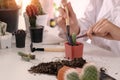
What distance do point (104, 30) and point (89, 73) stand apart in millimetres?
451

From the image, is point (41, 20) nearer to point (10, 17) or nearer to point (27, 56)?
point (10, 17)

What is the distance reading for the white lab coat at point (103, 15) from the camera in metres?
1.12

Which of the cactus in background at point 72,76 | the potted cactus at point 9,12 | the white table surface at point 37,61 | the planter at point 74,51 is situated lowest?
the white table surface at point 37,61

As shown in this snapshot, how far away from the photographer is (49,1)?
172 cm

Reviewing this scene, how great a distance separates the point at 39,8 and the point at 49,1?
2.01ft

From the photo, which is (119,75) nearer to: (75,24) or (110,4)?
(75,24)

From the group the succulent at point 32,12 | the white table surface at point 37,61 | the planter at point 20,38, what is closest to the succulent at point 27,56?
the white table surface at point 37,61

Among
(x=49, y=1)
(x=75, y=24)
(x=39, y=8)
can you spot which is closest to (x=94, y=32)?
(x=75, y=24)

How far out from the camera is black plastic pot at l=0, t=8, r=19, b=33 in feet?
3.45

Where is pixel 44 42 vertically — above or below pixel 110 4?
below

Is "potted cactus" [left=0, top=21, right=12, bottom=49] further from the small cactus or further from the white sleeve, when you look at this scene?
the small cactus

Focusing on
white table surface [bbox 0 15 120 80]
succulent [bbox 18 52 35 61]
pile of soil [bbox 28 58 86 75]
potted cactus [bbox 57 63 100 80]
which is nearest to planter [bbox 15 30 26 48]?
white table surface [bbox 0 15 120 80]

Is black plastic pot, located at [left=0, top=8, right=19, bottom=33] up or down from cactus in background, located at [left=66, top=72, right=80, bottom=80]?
up

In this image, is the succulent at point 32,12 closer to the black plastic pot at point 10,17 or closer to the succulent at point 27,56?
the black plastic pot at point 10,17
